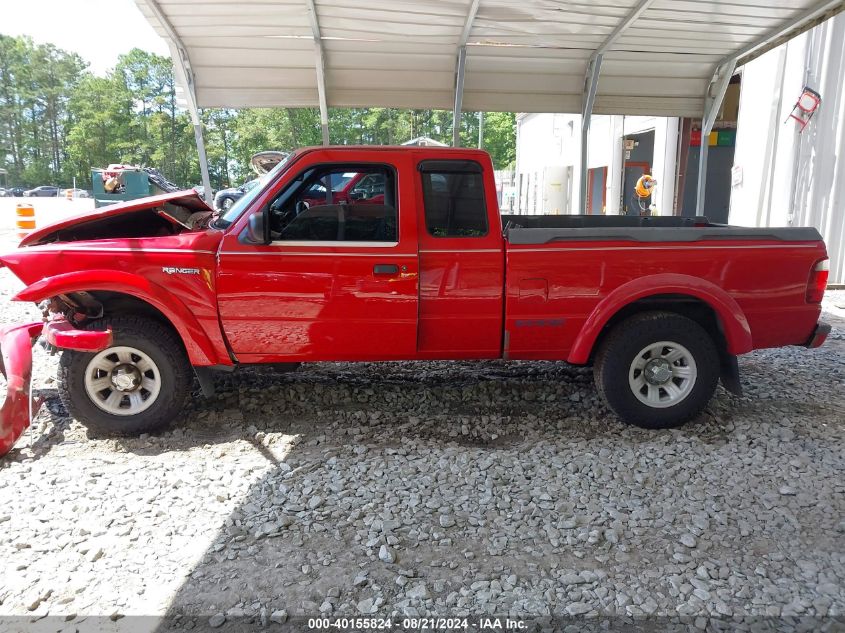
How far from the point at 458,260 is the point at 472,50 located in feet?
14.3

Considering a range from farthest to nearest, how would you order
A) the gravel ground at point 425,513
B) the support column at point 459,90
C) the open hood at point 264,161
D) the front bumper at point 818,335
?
1. the open hood at point 264,161
2. the support column at point 459,90
3. the front bumper at point 818,335
4. the gravel ground at point 425,513

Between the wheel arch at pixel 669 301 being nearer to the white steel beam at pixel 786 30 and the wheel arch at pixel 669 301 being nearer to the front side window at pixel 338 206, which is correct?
the front side window at pixel 338 206

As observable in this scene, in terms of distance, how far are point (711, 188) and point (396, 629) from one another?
19230 mm

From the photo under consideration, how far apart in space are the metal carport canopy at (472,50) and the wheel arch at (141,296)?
3742 millimetres

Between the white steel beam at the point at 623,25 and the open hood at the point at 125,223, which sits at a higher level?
the white steel beam at the point at 623,25

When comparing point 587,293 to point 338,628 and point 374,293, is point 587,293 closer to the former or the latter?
point 374,293

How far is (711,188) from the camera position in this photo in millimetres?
18766

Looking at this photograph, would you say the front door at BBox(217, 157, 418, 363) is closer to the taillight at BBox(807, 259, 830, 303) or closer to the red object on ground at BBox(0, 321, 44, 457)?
the red object on ground at BBox(0, 321, 44, 457)

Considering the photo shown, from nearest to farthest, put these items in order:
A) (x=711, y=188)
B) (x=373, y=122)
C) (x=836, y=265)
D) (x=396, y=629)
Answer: (x=396, y=629) → (x=836, y=265) → (x=711, y=188) → (x=373, y=122)

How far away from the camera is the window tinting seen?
438cm

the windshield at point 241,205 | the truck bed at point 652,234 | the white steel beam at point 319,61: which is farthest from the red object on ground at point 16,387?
the white steel beam at point 319,61

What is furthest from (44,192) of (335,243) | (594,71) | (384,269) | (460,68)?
(384,269)

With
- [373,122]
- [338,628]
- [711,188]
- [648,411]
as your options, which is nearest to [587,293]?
[648,411]

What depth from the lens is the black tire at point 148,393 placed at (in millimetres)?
4289
